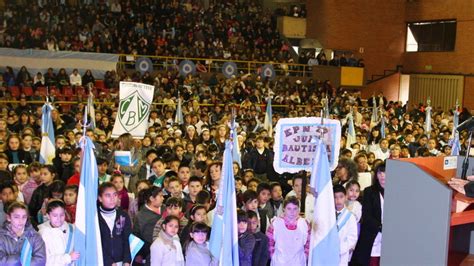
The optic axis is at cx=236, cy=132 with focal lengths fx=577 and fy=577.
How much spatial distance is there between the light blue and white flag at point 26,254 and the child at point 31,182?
2.36 metres

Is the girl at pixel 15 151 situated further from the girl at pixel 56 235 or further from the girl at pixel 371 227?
the girl at pixel 371 227

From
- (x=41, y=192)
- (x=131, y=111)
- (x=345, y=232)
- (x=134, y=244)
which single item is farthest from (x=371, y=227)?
(x=131, y=111)

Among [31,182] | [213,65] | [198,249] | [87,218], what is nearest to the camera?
[87,218]

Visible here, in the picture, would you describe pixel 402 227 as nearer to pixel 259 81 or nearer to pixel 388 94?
pixel 259 81

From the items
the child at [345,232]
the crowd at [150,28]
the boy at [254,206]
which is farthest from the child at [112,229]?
the crowd at [150,28]

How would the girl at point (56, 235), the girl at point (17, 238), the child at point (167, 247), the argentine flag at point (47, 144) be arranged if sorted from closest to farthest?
the girl at point (17, 238), the girl at point (56, 235), the child at point (167, 247), the argentine flag at point (47, 144)

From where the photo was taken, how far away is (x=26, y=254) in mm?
5062

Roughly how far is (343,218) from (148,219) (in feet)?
6.83

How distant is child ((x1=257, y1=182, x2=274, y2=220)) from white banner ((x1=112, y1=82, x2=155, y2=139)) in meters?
3.13

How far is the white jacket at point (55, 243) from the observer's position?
5223mm

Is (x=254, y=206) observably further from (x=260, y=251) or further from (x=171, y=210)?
(x=171, y=210)

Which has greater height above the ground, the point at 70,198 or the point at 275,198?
the point at 70,198

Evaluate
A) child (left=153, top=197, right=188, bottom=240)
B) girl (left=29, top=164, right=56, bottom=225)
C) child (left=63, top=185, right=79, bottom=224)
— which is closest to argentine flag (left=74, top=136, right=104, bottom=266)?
child (left=153, top=197, right=188, bottom=240)

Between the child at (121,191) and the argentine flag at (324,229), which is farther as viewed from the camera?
the child at (121,191)
